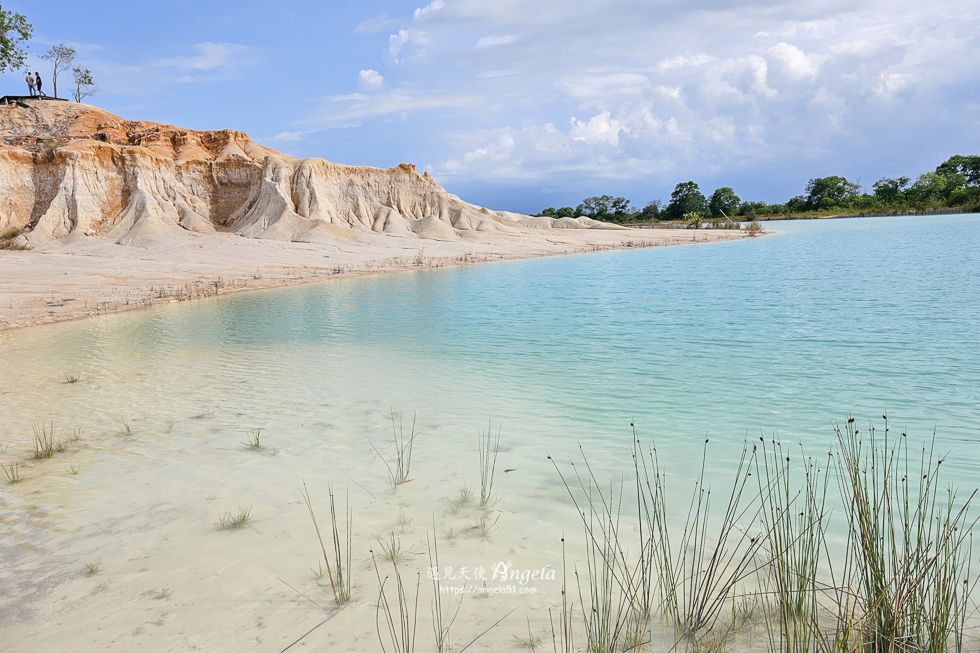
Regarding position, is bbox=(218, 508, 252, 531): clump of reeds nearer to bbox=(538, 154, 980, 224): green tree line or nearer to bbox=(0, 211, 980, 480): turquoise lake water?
bbox=(0, 211, 980, 480): turquoise lake water

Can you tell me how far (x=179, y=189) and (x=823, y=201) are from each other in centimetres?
8999

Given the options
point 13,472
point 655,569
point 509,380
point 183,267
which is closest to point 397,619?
point 655,569

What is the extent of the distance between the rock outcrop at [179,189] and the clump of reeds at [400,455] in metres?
30.0

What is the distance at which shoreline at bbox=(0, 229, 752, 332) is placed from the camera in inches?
657

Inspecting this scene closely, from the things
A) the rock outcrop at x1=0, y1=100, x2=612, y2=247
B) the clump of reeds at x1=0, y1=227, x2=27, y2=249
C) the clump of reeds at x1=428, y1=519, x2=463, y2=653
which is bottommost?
the clump of reeds at x1=428, y1=519, x2=463, y2=653

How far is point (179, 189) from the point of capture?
126ft

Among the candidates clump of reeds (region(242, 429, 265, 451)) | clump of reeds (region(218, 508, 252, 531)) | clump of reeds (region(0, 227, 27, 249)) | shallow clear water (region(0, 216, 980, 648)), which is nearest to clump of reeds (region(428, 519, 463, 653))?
shallow clear water (region(0, 216, 980, 648))

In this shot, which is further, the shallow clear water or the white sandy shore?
the shallow clear water

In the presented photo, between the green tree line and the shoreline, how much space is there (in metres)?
52.4

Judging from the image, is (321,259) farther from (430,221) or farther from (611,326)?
(611,326)

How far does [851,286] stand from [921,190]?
272ft

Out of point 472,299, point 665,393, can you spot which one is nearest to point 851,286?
point 472,299

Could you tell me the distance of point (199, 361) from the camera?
31.7 ft

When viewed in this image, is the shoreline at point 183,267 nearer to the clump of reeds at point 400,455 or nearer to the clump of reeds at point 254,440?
the clump of reeds at point 254,440
